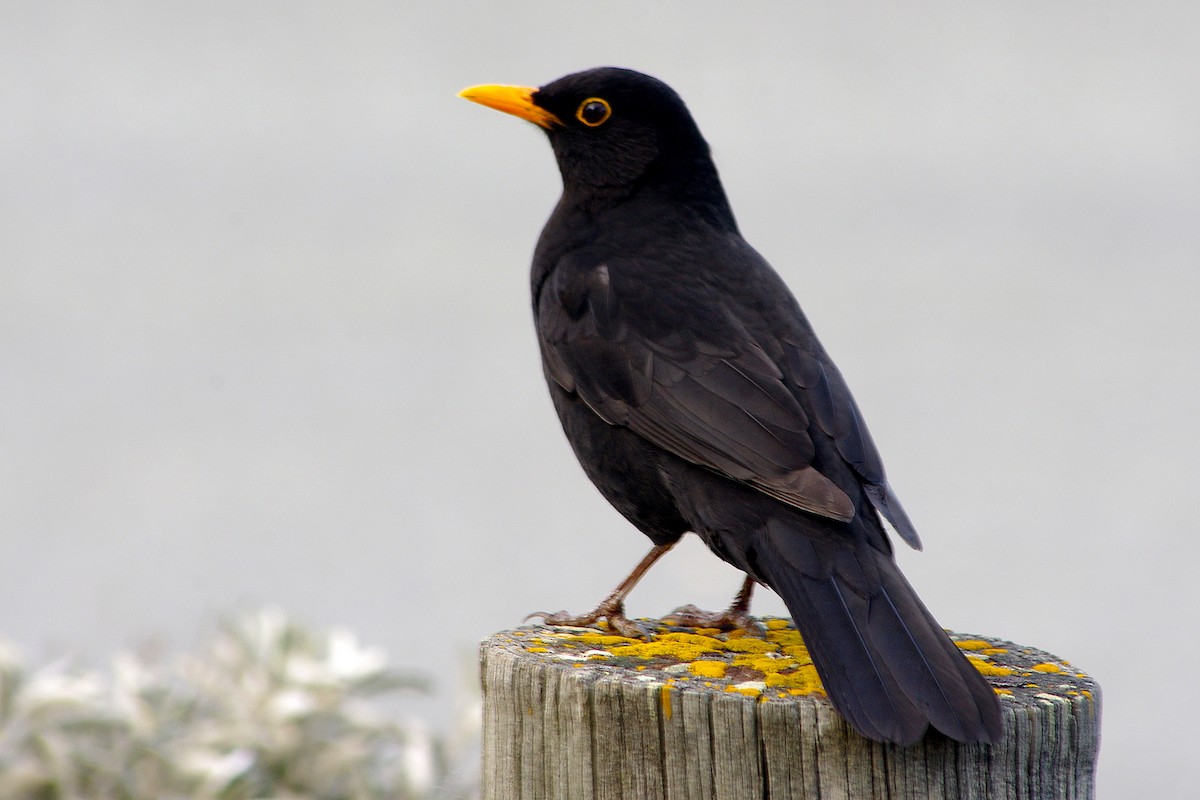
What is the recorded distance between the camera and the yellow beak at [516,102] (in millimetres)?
4438

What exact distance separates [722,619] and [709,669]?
0.70m

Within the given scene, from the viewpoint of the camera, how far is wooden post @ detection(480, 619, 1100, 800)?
8.38ft

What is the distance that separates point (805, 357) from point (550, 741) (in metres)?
1.40

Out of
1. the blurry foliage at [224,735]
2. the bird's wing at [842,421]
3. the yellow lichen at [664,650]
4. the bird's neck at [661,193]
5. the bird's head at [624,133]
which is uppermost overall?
the bird's head at [624,133]

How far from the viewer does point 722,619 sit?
3.55 m

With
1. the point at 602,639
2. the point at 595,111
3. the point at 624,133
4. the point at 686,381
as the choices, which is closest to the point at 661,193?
the point at 624,133

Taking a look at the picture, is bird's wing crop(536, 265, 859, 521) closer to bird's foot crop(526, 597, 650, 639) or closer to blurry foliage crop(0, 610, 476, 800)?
bird's foot crop(526, 597, 650, 639)

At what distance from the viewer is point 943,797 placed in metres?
2.55

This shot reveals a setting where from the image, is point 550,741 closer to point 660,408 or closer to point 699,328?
point 660,408

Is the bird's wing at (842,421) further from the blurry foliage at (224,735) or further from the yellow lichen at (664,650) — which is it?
the blurry foliage at (224,735)

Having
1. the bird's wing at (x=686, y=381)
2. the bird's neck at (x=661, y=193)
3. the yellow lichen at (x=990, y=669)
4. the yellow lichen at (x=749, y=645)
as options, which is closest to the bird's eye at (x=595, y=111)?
the bird's neck at (x=661, y=193)

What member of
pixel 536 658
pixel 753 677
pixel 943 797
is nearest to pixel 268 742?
pixel 536 658

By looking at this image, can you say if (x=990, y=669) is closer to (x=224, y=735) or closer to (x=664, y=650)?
(x=664, y=650)

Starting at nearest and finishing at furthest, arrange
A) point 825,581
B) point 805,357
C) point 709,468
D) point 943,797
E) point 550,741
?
point 943,797 < point 550,741 < point 825,581 < point 709,468 < point 805,357
